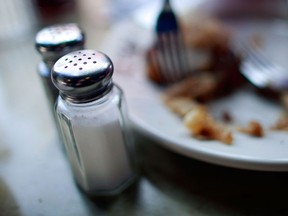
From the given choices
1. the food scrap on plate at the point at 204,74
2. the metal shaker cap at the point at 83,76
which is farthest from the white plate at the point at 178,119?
the metal shaker cap at the point at 83,76

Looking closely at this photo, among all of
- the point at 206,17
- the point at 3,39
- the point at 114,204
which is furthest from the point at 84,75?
the point at 3,39

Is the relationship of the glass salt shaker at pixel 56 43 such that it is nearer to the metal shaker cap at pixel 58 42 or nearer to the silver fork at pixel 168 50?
the metal shaker cap at pixel 58 42

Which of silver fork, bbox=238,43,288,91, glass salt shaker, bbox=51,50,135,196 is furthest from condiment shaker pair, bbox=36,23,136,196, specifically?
silver fork, bbox=238,43,288,91

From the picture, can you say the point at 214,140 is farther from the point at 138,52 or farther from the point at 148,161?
the point at 138,52

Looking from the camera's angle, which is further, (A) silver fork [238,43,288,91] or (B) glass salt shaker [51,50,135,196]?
(A) silver fork [238,43,288,91]

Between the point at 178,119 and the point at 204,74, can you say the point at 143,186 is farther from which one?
the point at 204,74

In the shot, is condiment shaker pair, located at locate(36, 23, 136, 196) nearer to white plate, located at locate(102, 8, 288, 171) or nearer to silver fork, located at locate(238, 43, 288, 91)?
white plate, located at locate(102, 8, 288, 171)
